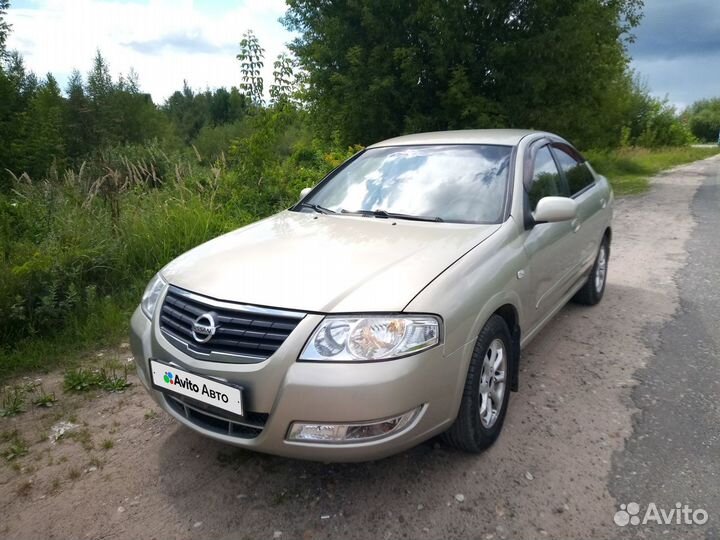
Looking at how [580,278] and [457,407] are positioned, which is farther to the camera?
[580,278]

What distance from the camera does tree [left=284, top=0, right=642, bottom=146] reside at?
37.4 feet

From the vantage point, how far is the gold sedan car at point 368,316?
2.07 metres

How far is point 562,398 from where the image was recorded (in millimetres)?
3193

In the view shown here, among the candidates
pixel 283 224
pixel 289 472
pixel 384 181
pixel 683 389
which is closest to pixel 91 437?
pixel 289 472

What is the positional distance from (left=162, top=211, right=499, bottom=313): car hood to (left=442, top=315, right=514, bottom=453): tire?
420 mm

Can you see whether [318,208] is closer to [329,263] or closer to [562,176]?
[329,263]

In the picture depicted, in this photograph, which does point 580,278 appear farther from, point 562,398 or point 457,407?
point 457,407

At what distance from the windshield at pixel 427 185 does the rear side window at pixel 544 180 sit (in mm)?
Answer: 230

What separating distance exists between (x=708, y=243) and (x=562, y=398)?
5352 mm

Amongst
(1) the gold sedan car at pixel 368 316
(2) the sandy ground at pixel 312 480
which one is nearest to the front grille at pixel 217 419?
(1) the gold sedan car at pixel 368 316

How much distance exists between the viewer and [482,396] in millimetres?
2598

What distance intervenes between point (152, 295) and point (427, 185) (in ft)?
5.69

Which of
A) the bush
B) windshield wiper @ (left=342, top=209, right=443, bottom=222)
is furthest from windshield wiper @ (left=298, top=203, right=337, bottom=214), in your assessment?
the bush

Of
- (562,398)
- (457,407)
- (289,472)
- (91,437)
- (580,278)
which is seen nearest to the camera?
(457,407)
